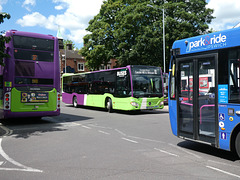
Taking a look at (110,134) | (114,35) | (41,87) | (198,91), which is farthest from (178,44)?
(114,35)

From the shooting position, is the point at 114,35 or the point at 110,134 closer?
the point at 110,134

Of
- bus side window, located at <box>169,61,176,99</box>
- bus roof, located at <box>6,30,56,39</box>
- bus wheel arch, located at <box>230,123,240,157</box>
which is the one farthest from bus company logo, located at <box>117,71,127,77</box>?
bus wheel arch, located at <box>230,123,240,157</box>

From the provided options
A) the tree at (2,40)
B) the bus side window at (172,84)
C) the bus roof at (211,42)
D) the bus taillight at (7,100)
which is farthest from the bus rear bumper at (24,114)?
the bus roof at (211,42)

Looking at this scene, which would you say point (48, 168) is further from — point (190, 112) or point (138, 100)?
point (138, 100)

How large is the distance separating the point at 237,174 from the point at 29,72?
9445mm

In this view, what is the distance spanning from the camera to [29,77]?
11.4m

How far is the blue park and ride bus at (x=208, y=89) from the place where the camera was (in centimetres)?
541

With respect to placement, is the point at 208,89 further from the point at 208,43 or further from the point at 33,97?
the point at 33,97

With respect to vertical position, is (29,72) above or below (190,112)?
above

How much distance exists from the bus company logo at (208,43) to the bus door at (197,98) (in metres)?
0.24

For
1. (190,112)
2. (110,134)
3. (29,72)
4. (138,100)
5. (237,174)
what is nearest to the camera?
(237,174)

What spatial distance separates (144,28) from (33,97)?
833 inches

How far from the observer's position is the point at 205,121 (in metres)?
6.02

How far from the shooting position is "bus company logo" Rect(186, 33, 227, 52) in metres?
5.74
